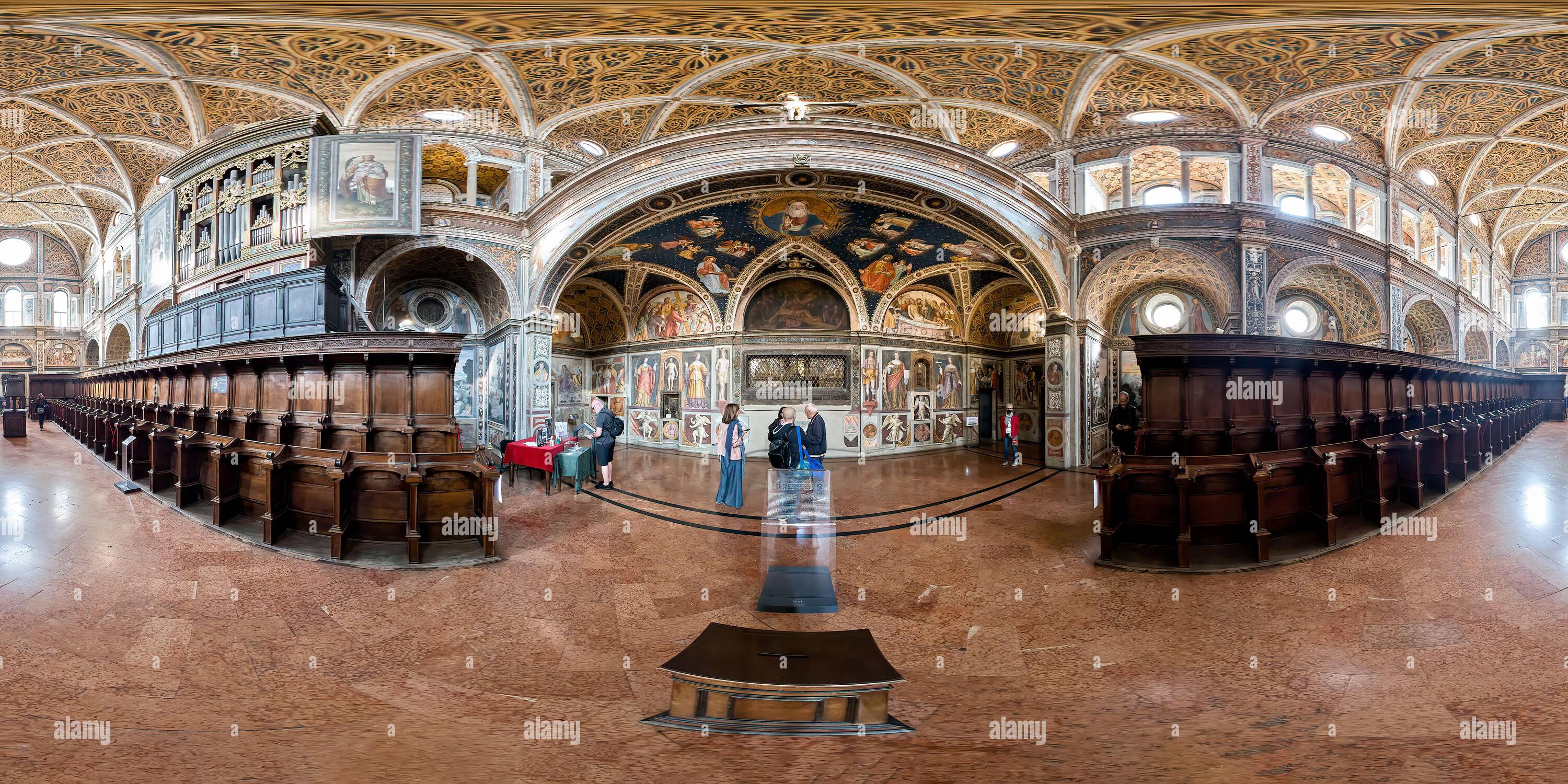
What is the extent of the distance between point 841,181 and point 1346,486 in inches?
350

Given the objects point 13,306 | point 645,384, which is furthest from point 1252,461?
point 13,306

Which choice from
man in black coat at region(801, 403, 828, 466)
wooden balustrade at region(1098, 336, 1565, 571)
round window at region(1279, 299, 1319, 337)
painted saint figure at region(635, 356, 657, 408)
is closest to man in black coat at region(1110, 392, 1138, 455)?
wooden balustrade at region(1098, 336, 1565, 571)

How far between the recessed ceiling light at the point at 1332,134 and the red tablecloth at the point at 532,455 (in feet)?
57.7

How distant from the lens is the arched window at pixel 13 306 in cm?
2841

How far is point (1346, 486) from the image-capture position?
22.6 ft

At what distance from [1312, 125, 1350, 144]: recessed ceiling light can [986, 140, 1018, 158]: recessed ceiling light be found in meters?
6.54

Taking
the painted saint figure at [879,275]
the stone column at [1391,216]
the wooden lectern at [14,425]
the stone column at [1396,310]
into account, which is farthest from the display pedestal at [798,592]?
the wooden lectern at [14,425]

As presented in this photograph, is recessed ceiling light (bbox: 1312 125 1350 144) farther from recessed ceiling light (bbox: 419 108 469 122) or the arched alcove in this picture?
the arched alcove

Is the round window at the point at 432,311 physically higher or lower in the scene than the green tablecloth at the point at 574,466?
higher

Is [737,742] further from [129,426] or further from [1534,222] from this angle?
[1534,222]

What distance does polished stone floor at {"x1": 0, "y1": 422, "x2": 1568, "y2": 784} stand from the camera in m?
2.48

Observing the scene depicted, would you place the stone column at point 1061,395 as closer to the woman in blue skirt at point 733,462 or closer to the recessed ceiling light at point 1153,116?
the recessed ceiling light at point 1153,116

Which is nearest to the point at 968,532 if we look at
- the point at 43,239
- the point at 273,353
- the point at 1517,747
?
the point at 1517,747

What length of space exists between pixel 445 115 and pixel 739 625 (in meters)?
13.0
